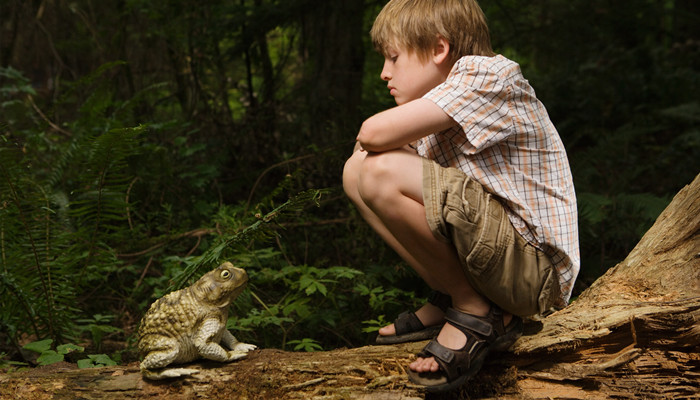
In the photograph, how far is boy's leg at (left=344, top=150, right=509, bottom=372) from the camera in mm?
2033

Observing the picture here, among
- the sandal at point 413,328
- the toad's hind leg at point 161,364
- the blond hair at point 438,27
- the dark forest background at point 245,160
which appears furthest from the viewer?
the dark forest background at point 245,160

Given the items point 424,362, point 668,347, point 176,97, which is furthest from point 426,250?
point 176,97

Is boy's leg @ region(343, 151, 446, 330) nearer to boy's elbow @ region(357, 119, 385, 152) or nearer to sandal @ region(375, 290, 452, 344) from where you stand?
sandal @ region(375, 290, 452, 344)

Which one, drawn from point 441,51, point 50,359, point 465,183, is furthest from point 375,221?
point 50,359

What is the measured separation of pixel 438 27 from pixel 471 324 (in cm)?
117

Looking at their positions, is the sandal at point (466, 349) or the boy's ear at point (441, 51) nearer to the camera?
the sandal at point (466, 349)

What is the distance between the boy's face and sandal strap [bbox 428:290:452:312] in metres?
0.86

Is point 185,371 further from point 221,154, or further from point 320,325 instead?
point 221,154

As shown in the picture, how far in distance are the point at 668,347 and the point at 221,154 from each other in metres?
3.81

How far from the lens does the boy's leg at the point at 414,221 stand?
203 cm

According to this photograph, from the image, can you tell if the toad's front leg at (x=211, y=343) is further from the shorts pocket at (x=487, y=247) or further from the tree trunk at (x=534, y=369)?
the shorts pocket at (x=487, y=247)

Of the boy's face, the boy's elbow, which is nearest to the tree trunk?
the boy's elbow

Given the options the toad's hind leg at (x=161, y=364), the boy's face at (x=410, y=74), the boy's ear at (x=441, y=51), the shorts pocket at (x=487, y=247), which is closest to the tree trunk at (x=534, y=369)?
the toad's hind leg at (x=161, y=364)

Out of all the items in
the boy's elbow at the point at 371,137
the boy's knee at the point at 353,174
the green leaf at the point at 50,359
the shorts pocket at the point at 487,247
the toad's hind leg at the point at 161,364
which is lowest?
the green leaf at the point at 50,359
